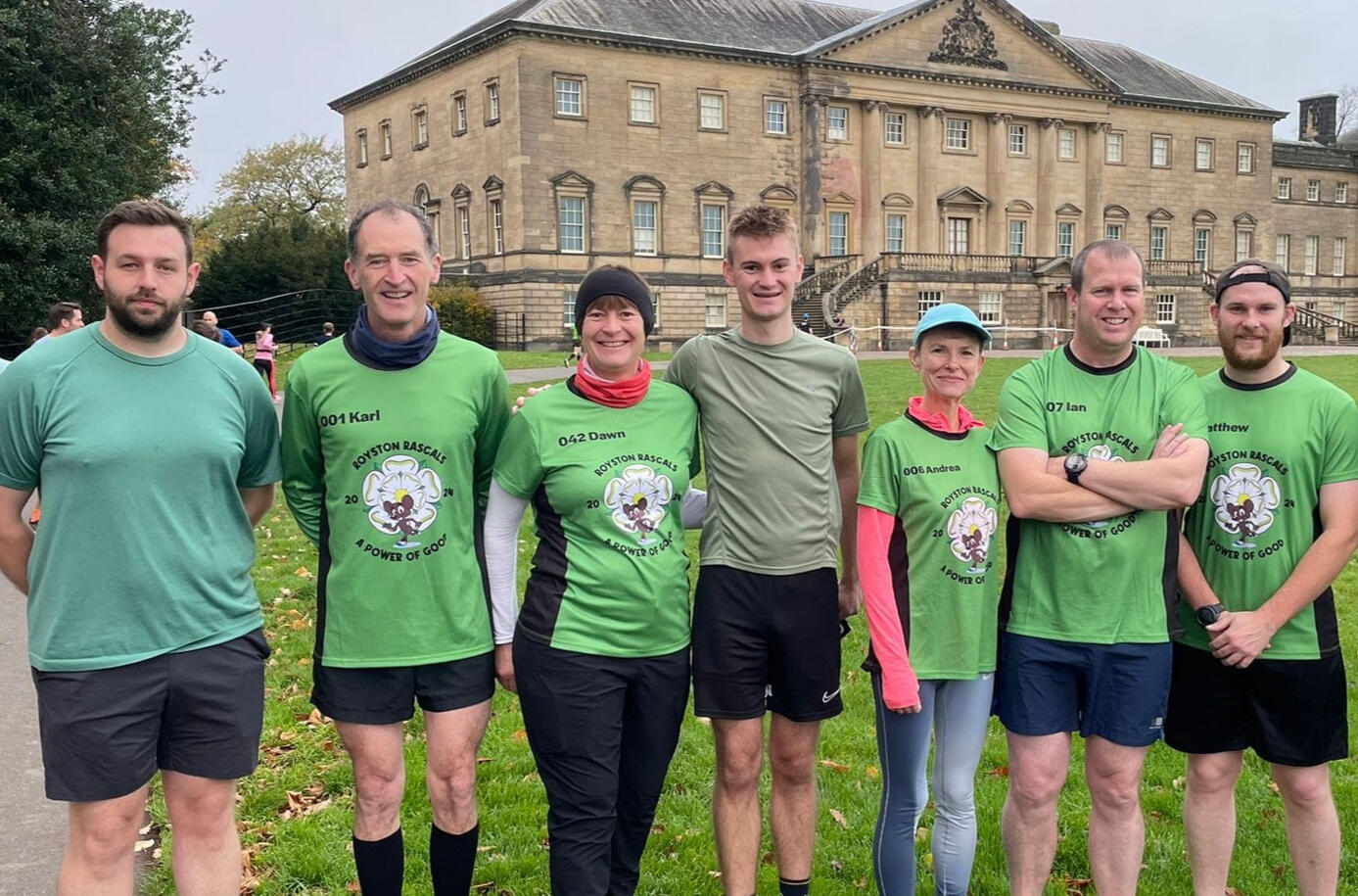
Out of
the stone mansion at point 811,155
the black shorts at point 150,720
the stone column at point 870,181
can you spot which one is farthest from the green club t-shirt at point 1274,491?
the stone column at point 870,181

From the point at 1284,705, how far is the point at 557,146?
148 feet

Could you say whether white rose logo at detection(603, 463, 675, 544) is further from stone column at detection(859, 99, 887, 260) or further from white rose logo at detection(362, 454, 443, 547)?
stone column at detection(859, 99, 887, 260)

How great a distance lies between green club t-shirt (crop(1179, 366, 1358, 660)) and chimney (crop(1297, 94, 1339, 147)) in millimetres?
88929

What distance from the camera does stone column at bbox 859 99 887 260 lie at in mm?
53094

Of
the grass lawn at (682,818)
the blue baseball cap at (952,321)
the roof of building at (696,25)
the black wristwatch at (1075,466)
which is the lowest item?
the grass lawn at (682,818)

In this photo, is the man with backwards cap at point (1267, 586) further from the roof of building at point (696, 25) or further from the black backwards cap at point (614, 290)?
the roof of building at point (696, 25)

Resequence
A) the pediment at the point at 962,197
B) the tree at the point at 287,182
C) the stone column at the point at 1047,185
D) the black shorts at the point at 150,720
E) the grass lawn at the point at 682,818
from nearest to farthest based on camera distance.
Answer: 1. the black shorts at the point at 150,720
2. the grass lawn at the point at 682,818
3. the pediment at the point at 962,197
4. the stone column at the point at 1047,185
5. the tree at the point at 287,182

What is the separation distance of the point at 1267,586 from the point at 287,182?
2944 inches

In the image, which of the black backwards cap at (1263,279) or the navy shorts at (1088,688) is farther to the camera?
the black backwards cap at (1263,279)

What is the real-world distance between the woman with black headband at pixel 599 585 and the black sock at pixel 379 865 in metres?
0.58

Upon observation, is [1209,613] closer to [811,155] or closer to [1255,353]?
[1255,353]

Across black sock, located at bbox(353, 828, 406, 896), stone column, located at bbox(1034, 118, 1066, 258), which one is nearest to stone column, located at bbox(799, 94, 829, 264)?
stone column, located at bbox(1034, 118, 1066, 258)

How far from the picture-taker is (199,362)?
4004 millimetres

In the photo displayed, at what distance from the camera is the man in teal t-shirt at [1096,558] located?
4176 mm
